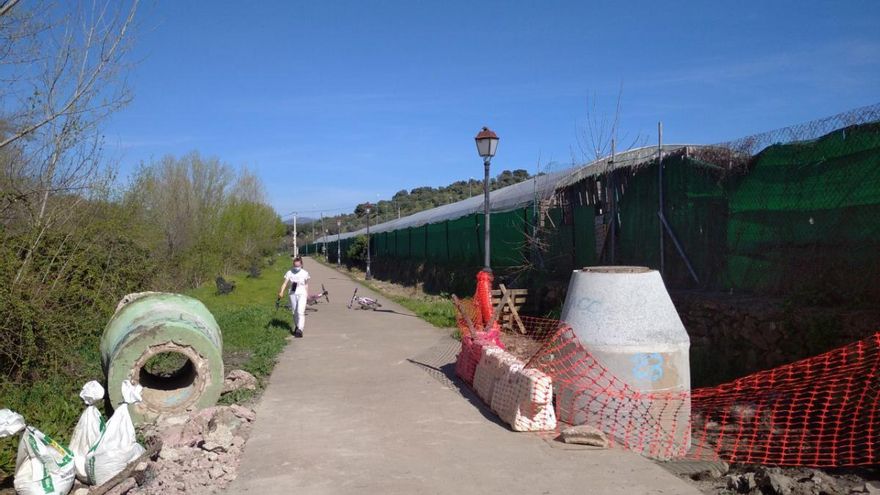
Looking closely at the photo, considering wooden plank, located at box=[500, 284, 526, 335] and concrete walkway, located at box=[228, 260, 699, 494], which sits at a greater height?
wooden plank, located at box=[500, 284, 526, 335]

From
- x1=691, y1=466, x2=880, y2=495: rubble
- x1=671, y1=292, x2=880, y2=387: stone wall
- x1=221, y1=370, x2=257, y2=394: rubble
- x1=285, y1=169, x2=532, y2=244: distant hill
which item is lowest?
x1=691, y1=466, x2=880, y2=495: rubble

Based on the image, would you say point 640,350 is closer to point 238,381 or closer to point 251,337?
point 238,381

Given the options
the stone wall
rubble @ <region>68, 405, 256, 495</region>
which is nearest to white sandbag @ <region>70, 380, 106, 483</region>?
rubble @ <region>68, 405, 256, 495</region>

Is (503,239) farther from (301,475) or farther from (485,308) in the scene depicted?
(301,475)

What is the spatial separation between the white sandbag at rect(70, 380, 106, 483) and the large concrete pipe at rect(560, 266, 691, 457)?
438 centimetres

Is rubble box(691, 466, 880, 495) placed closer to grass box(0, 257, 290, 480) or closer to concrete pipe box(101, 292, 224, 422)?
concrete pipe box(101, 292, 224, 422)

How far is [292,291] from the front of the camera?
14.4 metres

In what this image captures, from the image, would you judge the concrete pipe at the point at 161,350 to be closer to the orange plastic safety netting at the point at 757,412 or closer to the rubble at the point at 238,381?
the rubble at the point at 238,381

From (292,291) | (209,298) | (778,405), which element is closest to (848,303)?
(778,405)

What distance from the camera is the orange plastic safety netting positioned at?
640 centimetres

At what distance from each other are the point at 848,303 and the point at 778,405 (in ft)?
5.08

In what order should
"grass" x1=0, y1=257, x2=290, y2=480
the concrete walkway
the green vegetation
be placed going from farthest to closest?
the green vegetation, "grass" x1=0, y1=257, x2=290, y2=480, the concrete walkway

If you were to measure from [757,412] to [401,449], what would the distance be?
360cm

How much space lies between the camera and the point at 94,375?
10250 mm
